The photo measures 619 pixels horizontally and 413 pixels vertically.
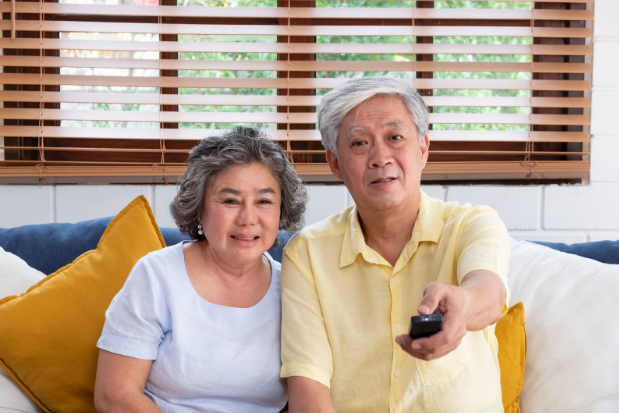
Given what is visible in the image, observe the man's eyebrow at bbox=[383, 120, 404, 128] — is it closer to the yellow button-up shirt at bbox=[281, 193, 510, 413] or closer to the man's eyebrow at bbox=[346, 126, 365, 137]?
the man's eyebrow at bbox=[346, 126, 365, 137]

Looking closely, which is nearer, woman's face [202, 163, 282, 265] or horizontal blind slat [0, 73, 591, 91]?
woman's face [202, 163, 282, 265]

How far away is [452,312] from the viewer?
84 centimetres

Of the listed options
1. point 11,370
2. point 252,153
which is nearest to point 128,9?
point 252,153

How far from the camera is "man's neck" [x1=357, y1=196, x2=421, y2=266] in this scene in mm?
1313

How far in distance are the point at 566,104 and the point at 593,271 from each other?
0.82m

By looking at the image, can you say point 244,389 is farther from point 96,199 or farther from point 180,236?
point 96,199

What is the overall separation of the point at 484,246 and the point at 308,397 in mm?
461

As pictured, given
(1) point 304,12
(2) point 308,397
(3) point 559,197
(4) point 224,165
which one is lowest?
(2) point 308,397

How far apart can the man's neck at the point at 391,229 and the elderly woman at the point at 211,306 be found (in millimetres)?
210

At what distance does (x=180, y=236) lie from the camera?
1.76 meters

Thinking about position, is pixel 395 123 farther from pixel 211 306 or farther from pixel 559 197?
pixel 559 197

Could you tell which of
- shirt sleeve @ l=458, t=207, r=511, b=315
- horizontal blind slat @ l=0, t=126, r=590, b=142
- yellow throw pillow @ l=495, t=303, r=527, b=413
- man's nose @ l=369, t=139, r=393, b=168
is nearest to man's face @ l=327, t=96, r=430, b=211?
man's nose @ l=369, t=139, r=393, b=168

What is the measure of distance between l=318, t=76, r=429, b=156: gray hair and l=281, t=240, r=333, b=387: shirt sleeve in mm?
291

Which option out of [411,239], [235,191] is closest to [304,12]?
[235,191]
